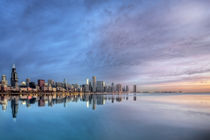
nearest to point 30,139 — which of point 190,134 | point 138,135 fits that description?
point 138,135

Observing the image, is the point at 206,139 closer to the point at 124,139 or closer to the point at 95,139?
the point at 124,139

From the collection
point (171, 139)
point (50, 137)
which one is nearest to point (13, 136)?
point (50, 137)

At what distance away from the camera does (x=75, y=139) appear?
20781mm

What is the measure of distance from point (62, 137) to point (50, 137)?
5.57ft

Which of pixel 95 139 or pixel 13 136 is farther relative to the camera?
pixel 13 136

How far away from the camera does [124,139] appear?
20125mm

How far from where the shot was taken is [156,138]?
20.4 metres

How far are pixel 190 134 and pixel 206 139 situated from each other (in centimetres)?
251

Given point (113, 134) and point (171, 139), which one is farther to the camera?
point (113, 134)

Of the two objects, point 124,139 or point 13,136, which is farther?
point 13,136

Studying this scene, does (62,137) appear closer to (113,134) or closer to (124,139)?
(113,134)

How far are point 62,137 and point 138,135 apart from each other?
10.5 m

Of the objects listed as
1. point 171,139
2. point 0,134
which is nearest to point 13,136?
point 0,134

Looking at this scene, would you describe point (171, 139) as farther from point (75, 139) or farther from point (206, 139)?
point (75, 139)
